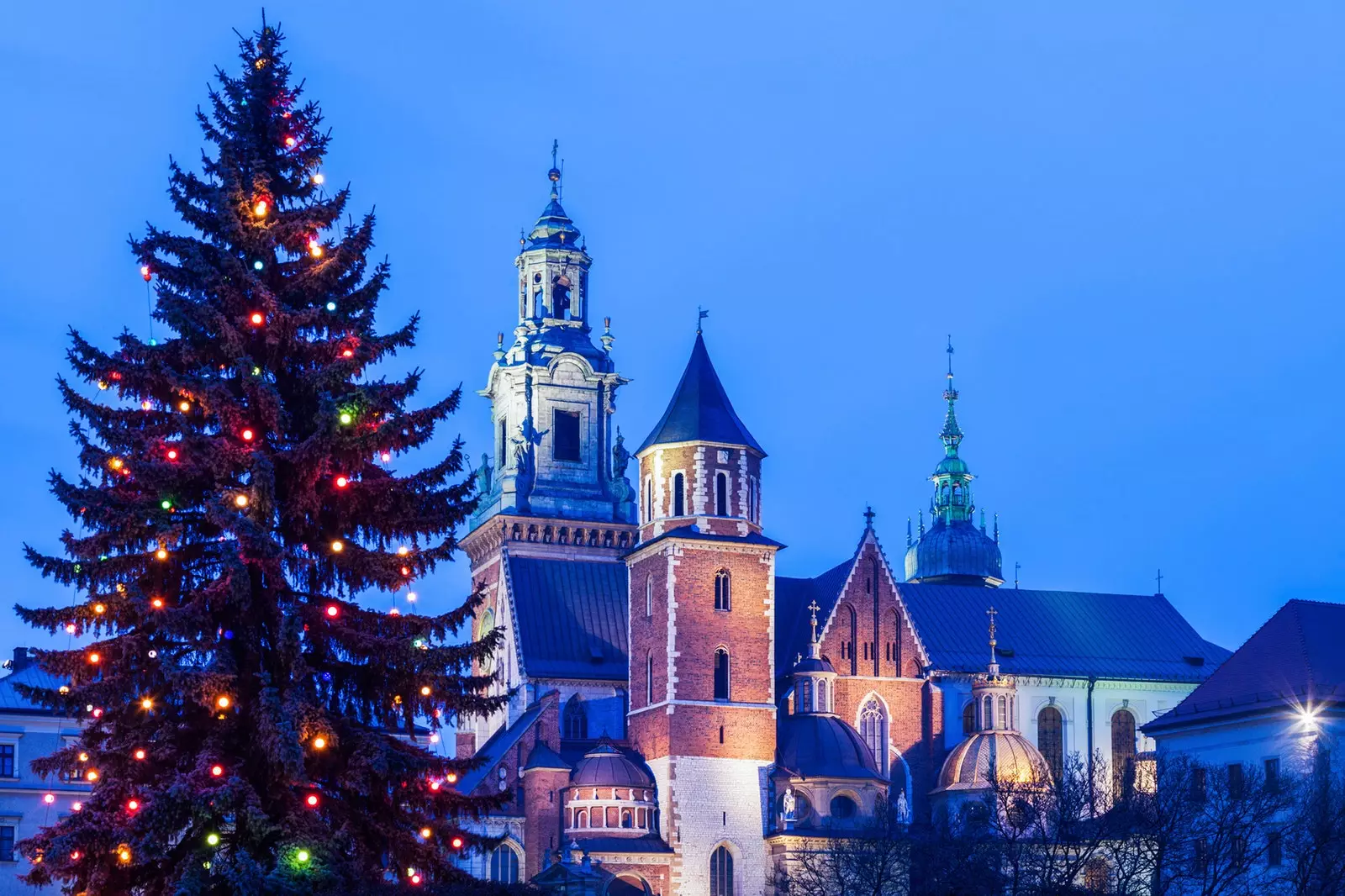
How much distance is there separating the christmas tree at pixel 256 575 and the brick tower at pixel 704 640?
4497 centimetres

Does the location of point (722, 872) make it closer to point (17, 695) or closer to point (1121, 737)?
point (1121, 737)

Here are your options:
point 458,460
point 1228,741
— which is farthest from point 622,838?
point 458,460

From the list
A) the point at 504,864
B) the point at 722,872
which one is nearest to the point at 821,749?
the point at 722,872

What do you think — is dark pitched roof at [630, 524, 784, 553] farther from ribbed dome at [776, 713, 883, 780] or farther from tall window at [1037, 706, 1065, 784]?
tall window at [1037, 706, 1065, 784]

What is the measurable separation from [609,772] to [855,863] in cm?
1221

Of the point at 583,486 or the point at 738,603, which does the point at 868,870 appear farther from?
the point at 583,486

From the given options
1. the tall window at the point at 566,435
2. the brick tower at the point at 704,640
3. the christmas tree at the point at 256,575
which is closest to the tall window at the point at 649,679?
the brick tower at the point at 704,640

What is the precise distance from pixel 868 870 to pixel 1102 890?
12.7 metres

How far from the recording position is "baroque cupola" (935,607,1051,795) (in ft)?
250

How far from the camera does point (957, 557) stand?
113 m

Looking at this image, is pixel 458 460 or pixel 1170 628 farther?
pixel 1170 628

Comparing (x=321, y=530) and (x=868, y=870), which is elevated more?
(x=321, y=530)

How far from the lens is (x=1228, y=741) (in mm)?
60688

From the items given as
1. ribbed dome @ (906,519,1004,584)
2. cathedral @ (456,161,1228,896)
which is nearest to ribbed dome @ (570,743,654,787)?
cathedral @ (456,161,1228,896)
